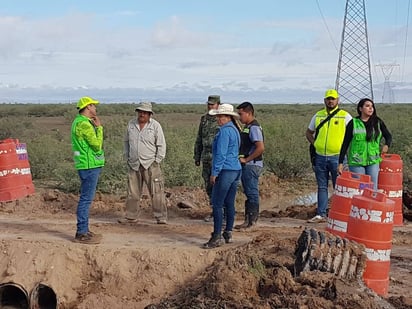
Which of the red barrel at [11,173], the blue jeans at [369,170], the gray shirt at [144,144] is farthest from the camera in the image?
the red barrel at [11,173]

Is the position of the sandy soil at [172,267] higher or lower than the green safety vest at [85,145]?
lower

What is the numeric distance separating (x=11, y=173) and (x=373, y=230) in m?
7.40

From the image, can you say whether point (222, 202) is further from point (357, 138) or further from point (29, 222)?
point (29, 222)

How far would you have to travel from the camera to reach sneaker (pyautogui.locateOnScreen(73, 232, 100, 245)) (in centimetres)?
900

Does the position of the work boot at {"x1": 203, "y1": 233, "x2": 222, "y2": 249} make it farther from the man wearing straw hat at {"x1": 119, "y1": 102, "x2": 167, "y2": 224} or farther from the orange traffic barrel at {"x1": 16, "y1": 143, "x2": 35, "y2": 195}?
the orange traffic barrel at {"x1": 16, "y1": 143, "x2": 35, "y2": 195}

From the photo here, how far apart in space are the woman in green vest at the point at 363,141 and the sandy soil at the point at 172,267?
1282 mm

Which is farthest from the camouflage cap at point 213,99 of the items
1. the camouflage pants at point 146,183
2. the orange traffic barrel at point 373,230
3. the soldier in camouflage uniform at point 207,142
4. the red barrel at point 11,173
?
the red barrel at point 11,173

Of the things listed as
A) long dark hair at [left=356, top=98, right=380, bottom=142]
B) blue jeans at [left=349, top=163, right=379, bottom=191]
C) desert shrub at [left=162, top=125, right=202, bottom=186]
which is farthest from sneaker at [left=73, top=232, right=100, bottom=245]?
desert shrub at [left=162, top=125, right=202, bottom=186]

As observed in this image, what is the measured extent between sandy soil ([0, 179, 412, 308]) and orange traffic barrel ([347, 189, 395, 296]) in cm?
33

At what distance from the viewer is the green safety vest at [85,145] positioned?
28.0 ft

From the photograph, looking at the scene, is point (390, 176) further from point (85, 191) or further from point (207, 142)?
point (85, 191)

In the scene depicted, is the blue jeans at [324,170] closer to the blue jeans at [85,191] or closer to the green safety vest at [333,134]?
the green safety vest at [333,134]

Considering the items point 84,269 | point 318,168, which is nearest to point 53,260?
point 84,269

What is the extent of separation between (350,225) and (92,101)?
368cm
